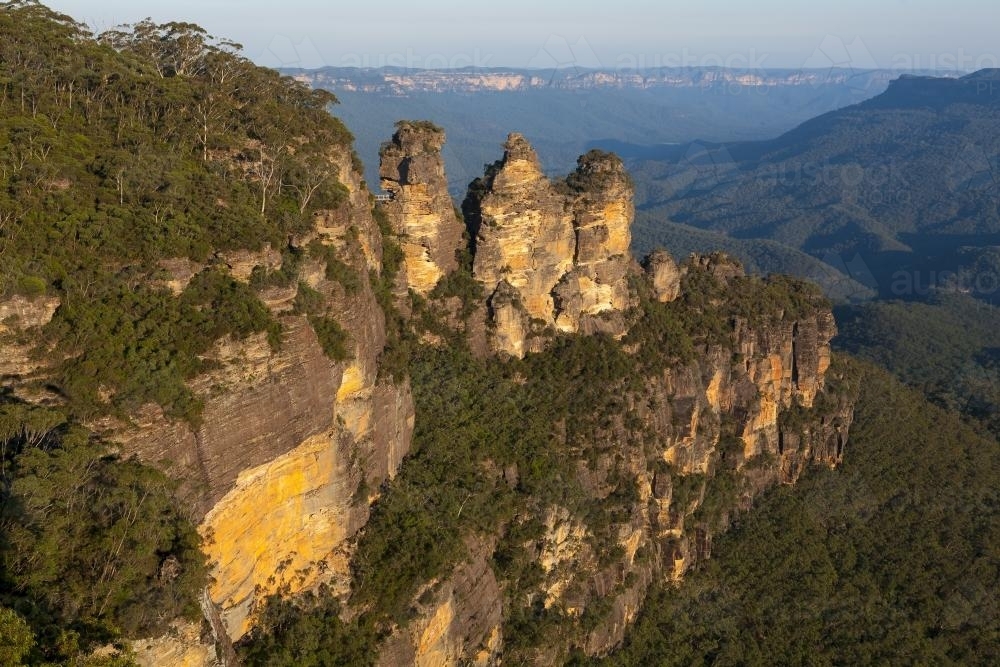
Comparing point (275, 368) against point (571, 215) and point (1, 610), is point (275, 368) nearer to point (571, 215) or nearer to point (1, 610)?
point (1, 610)

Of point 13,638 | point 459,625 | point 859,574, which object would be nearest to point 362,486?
point 459,625

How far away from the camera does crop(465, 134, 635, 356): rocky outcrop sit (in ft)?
131

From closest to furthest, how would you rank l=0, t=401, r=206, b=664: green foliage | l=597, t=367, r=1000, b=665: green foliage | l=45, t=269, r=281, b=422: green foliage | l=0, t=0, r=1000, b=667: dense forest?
l=0, t=401, r=206, b=664: green foliage → l=0, t=0, r=1000, b=667: dense forest → l=45, t=269, r=281, b=422: green foliage → l=597, t=367, r=1000, b=665: green foliage

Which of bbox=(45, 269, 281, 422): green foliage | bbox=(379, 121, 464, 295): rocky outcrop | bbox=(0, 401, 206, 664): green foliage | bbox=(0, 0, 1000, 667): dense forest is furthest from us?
bbox=(379, 121, 464, 295): rocky outcrop

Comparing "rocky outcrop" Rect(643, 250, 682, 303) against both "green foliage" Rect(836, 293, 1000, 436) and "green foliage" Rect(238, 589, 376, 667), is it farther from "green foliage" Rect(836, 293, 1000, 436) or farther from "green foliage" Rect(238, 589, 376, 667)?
"green foliage" Rect(836, 293, 1000, 436)

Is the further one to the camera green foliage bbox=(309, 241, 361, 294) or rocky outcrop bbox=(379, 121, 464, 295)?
rocky outcrop bbox=(379, 121, 464, 295)

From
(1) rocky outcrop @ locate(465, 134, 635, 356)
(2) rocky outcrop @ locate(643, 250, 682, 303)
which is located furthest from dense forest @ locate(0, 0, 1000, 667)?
(1) rocky outcrop @ locate(465, 134, 635, 356)

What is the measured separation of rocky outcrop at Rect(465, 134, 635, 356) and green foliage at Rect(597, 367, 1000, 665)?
15.1 m

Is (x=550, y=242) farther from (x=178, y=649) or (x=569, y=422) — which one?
(x=178, y=649)

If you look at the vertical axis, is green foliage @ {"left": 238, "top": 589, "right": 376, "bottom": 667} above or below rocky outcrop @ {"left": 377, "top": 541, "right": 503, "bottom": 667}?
above

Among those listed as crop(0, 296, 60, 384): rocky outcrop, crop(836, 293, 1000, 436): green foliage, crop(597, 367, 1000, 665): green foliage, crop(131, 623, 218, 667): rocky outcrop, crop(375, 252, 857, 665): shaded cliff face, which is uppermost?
crop(0, 296, 60, 384): rocky outcrop

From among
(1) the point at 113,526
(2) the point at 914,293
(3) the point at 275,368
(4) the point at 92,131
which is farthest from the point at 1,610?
(2) the point at 914,293

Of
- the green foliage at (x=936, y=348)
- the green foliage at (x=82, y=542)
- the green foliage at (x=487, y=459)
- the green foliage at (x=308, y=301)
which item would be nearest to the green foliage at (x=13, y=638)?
the green foliage at (x=82, y=542)

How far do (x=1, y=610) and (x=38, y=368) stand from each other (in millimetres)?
7624
